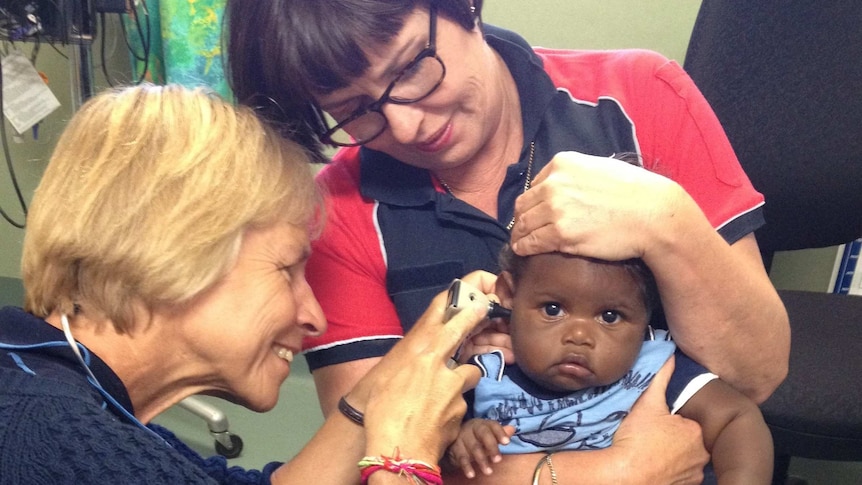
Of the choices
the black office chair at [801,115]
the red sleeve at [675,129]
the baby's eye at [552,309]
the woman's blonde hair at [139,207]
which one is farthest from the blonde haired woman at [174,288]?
the black office chair at [801,115]

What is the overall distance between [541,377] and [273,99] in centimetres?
58

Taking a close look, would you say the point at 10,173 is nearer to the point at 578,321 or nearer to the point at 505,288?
the point at 505,288

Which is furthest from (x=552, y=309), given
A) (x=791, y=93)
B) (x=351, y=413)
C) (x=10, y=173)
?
(x=10, y=173)

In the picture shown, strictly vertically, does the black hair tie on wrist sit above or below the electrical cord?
above

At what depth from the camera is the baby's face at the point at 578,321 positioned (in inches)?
40.2

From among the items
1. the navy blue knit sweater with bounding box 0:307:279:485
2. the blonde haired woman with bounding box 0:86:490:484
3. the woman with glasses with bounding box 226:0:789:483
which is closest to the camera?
the navy blue knit sweater with bounding box 0:307:279:485

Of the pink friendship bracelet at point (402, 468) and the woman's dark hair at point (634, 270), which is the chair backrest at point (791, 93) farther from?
the pink friendship bracelet at point (402, 468)

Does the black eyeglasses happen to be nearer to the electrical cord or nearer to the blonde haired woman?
the blonde haired woman

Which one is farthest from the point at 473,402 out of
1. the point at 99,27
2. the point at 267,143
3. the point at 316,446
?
the point at 99,27

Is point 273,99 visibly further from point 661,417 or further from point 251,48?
point 661,417

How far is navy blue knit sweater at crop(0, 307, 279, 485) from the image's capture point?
0.75m

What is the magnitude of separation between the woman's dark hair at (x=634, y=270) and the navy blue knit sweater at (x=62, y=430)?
52cm

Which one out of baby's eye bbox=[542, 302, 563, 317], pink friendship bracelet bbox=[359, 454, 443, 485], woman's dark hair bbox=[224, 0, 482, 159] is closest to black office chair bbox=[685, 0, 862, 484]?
baby's eye bbox=[542, 302, 563, 317]

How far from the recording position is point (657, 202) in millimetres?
985
